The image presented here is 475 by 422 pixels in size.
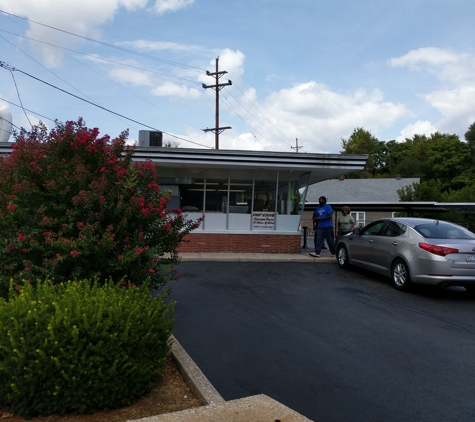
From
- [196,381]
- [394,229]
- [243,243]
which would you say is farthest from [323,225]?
[196,381]

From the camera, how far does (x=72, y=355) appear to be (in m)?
3.61

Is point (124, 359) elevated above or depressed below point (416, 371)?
above

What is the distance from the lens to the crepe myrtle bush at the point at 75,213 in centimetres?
508

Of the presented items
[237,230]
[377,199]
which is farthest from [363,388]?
[377,199]

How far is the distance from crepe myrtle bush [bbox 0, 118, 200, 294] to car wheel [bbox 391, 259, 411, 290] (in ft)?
18.3

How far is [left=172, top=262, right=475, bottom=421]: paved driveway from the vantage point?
4.42 metres

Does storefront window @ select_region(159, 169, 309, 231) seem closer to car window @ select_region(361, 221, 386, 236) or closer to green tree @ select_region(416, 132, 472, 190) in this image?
car window @ select_region(361, 221, 386, 236)

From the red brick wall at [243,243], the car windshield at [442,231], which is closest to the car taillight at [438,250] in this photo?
the car windshield at [442,231]

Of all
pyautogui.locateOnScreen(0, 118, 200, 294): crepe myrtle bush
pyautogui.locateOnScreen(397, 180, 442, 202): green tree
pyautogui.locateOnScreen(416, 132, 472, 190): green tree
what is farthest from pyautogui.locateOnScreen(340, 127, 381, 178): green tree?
pyautogui.locateOnScreen(0, 118, 200, 294): crepe myrtle bush

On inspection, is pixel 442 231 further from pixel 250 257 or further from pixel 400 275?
pixel 250 257

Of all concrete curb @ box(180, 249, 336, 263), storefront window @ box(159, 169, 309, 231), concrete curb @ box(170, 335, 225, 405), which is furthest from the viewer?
storefront window @ box(159, 169, 309, 231)

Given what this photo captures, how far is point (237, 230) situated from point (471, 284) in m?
8.45

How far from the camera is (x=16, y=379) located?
11.8 feet

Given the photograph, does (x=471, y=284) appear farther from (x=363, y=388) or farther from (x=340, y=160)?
(x=340, y=160)
